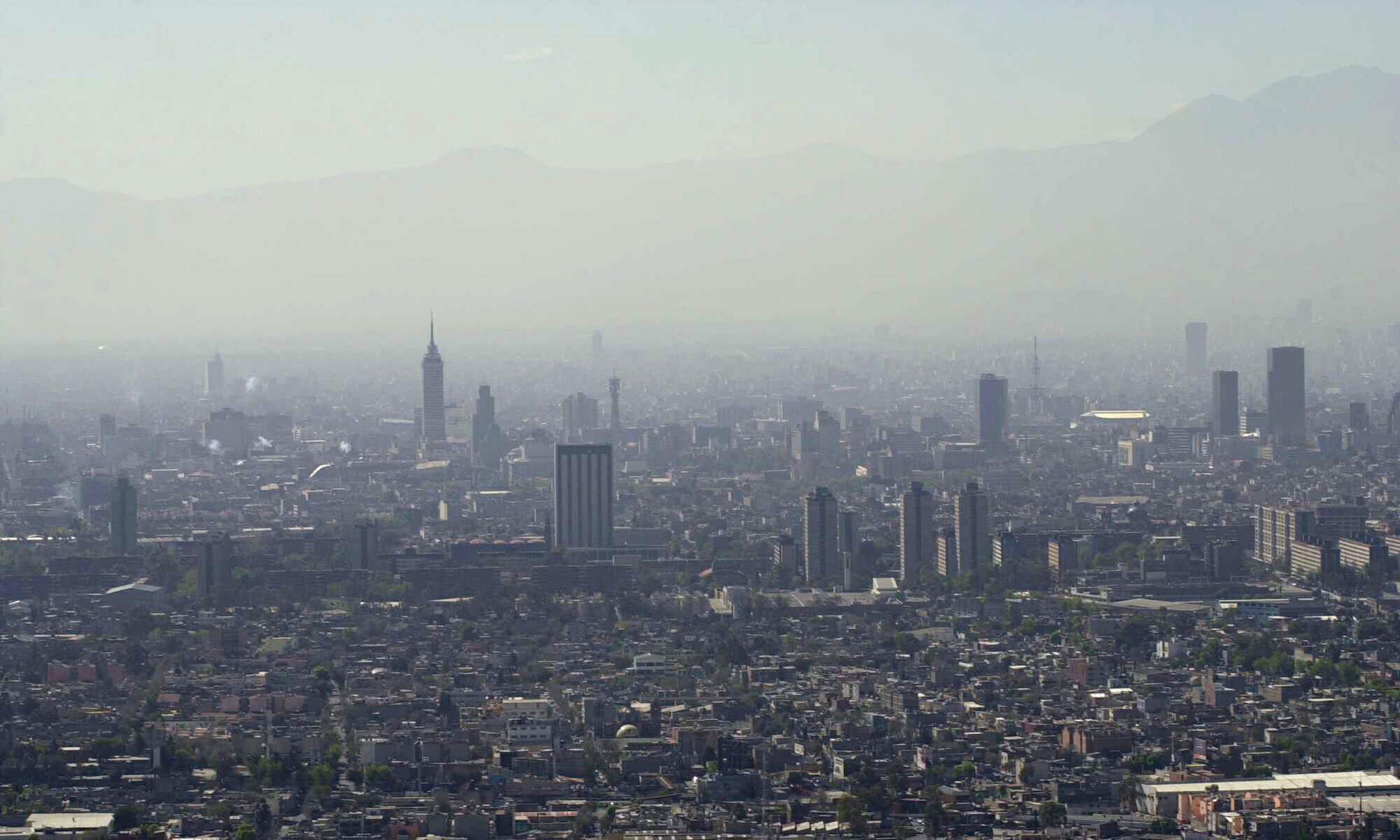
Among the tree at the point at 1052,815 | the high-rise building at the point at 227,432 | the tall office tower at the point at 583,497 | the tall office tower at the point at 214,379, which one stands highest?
the tall office tower at the point at 214,379

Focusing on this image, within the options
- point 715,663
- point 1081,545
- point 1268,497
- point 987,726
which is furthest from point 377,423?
point 987,726

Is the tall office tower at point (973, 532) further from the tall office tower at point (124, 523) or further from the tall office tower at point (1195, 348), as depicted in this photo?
the tall office tower at point (1195, 348)

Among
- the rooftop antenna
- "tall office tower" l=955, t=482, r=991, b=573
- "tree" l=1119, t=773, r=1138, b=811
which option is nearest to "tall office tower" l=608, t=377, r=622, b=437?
the rooftop antenna

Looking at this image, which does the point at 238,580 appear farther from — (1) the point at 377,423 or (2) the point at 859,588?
(1) the point at 377,423

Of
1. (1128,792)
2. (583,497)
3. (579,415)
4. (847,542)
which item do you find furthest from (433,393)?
(1128,792)

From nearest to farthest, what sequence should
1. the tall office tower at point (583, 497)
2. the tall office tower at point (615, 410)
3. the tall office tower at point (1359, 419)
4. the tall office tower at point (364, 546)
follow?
the tall office tower at point (364, 546)
the tall office tower at point (583, 497)
the tall office tower at point (1359, 419)
the tall office tower at point (615, 410)

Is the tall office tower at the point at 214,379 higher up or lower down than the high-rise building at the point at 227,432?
higher up

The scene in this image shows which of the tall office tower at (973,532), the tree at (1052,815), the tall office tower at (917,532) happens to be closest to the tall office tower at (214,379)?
the tall office tower at (917,532)
